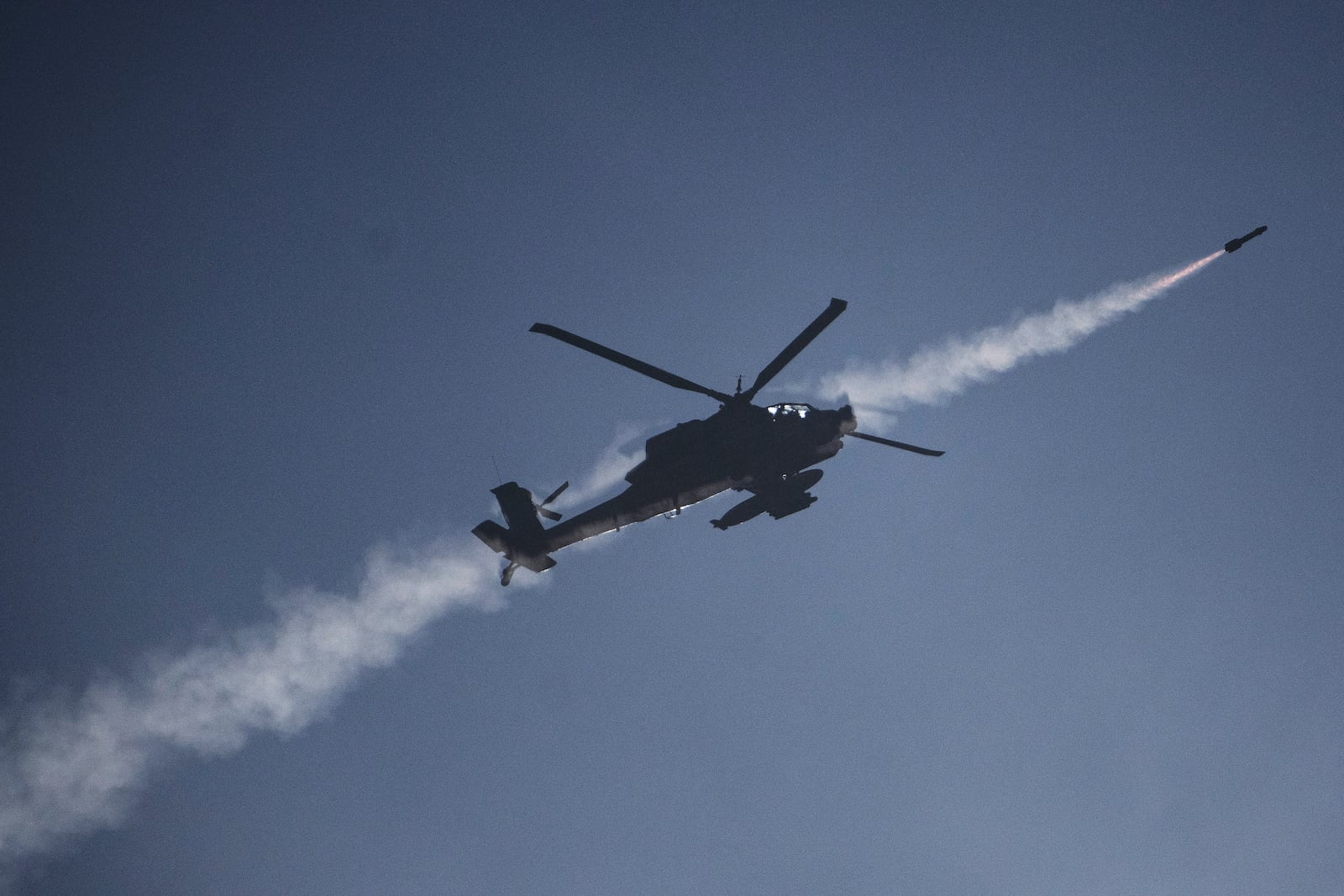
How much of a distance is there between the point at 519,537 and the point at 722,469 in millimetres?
7857

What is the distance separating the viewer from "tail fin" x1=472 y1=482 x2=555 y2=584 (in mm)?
34281

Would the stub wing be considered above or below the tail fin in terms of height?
below

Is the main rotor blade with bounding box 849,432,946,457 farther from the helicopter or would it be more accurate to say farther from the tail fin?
the tail fin

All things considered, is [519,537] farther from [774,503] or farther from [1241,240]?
[1241,240]

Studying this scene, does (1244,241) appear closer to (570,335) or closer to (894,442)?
(894,442)

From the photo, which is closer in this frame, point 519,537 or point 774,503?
point 774,503

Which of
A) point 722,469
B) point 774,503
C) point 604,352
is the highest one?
point 604,352

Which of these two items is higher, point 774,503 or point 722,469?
point 722,469

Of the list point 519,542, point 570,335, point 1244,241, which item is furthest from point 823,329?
point 1244,241

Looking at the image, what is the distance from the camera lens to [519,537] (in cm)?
3447

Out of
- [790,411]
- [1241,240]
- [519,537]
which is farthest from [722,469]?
[1241,240]

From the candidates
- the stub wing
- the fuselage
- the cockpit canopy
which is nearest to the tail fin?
the fuselage

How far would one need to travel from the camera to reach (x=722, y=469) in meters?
33.5

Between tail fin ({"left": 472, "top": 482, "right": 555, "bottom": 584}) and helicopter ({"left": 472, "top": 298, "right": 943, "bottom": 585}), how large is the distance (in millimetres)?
31
